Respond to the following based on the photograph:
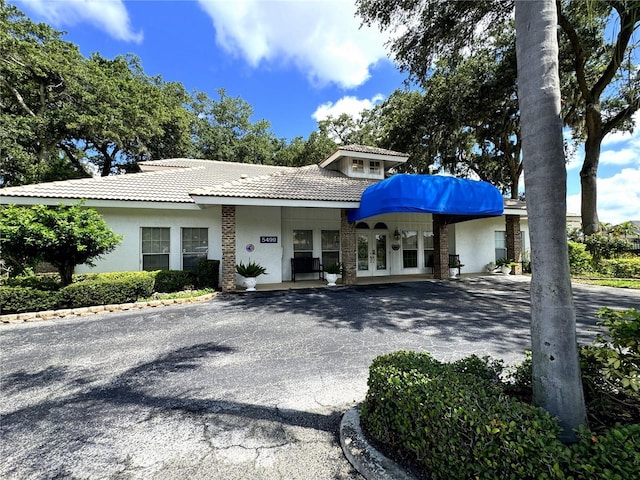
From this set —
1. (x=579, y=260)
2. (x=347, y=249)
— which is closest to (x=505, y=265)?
(x=579, y=260)

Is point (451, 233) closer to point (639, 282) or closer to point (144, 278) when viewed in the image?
point (639, 282)

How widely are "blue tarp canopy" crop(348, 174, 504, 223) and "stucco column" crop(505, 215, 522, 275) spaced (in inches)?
187

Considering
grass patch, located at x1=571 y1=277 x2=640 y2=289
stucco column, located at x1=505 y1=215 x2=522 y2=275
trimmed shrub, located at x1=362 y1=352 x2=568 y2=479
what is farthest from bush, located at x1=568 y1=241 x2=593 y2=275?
trimmed shrub, located at x1=362 y1=352 x2=568 y2=479

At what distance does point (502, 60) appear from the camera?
598 inches

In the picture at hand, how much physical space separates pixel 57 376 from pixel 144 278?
4.79 m

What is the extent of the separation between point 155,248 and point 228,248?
10.4ft

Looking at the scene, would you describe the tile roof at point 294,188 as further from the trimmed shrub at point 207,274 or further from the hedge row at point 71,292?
the hedge row at point 71,292

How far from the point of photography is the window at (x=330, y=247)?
13977mm

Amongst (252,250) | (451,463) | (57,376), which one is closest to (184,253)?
(252,250)

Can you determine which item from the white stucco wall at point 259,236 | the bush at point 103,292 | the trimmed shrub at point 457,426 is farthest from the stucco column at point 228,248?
the trimmed shrub at point 457,426

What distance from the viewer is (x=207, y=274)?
34.9ft

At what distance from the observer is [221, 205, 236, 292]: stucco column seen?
10.4 metres

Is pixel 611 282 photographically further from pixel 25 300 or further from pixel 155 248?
pixel 25 300

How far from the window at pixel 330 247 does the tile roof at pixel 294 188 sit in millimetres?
2353
